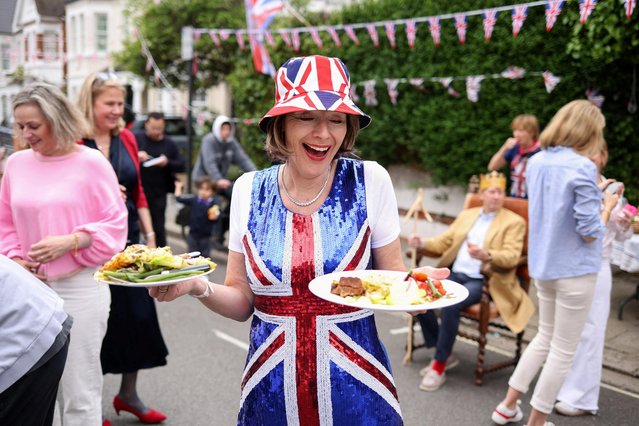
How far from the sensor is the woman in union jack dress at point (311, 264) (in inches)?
82.2

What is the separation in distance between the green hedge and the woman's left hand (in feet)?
17.0

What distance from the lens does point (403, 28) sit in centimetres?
1065

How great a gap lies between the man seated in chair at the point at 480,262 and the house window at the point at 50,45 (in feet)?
10.4

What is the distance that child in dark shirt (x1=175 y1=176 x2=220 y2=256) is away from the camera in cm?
916

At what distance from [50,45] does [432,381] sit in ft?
13.0

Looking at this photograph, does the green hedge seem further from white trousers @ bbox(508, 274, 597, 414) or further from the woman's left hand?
the woman's left hand

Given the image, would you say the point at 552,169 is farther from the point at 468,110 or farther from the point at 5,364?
the point at 468,110

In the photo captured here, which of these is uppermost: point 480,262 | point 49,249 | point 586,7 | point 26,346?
point 586,7

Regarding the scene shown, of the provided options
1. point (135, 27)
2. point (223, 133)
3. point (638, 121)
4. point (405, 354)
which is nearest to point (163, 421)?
point (405, 354)

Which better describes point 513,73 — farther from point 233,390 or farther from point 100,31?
point 100,31

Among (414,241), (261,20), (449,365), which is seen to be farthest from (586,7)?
(261,20)

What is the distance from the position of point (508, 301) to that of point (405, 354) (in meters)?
1.10

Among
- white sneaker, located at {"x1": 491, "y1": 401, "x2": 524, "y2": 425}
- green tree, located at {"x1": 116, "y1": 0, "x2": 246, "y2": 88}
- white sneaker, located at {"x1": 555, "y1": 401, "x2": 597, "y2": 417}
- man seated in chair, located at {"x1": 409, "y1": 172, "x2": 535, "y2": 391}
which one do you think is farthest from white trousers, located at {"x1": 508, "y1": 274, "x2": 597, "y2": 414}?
green tree, located at {"x1": 116, "y1": 0, "x2": 246, "y2": 88}

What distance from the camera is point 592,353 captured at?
14.8 feet
